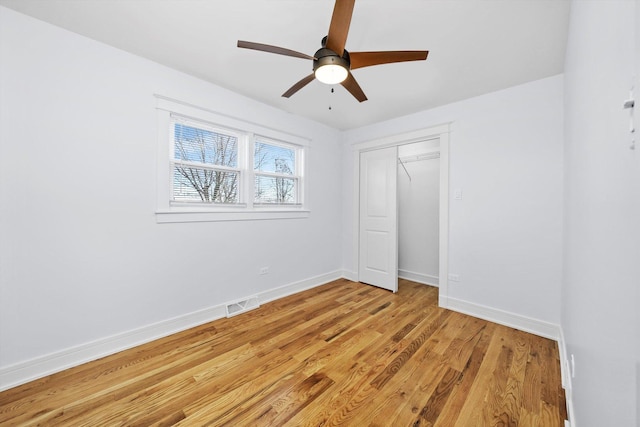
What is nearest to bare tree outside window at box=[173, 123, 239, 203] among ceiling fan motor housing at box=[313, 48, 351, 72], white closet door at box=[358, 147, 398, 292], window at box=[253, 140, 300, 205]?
window at box=[253, 140, 300, 205]

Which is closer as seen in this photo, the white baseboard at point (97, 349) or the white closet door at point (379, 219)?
the white baseboard at point (97, 349)

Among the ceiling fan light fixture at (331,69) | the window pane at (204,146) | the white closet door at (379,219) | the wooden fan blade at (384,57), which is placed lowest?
the white closet door at (379,219)

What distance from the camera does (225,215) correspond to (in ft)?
9.19

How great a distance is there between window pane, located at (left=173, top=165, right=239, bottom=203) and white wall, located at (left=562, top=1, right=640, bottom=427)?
2.97 m

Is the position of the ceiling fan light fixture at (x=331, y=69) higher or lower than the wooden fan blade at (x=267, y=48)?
lower

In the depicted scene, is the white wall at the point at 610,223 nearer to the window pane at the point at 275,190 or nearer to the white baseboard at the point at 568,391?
the white baseboard at the point at 568,391

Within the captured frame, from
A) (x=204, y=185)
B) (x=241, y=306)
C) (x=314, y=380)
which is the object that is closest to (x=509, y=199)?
(x=314, y=380)

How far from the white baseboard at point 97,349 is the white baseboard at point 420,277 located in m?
3.12

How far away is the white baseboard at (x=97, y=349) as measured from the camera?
169 centimetres

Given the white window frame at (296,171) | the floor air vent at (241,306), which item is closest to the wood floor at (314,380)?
the floor air vent at (241,306)

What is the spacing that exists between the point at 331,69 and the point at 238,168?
71.6 inches

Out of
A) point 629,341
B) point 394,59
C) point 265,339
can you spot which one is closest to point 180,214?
point 265,339

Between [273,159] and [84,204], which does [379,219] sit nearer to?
[273,159]

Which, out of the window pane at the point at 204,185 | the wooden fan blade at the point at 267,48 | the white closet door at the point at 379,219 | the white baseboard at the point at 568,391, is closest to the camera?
the white baseboard at the point at 568,391
